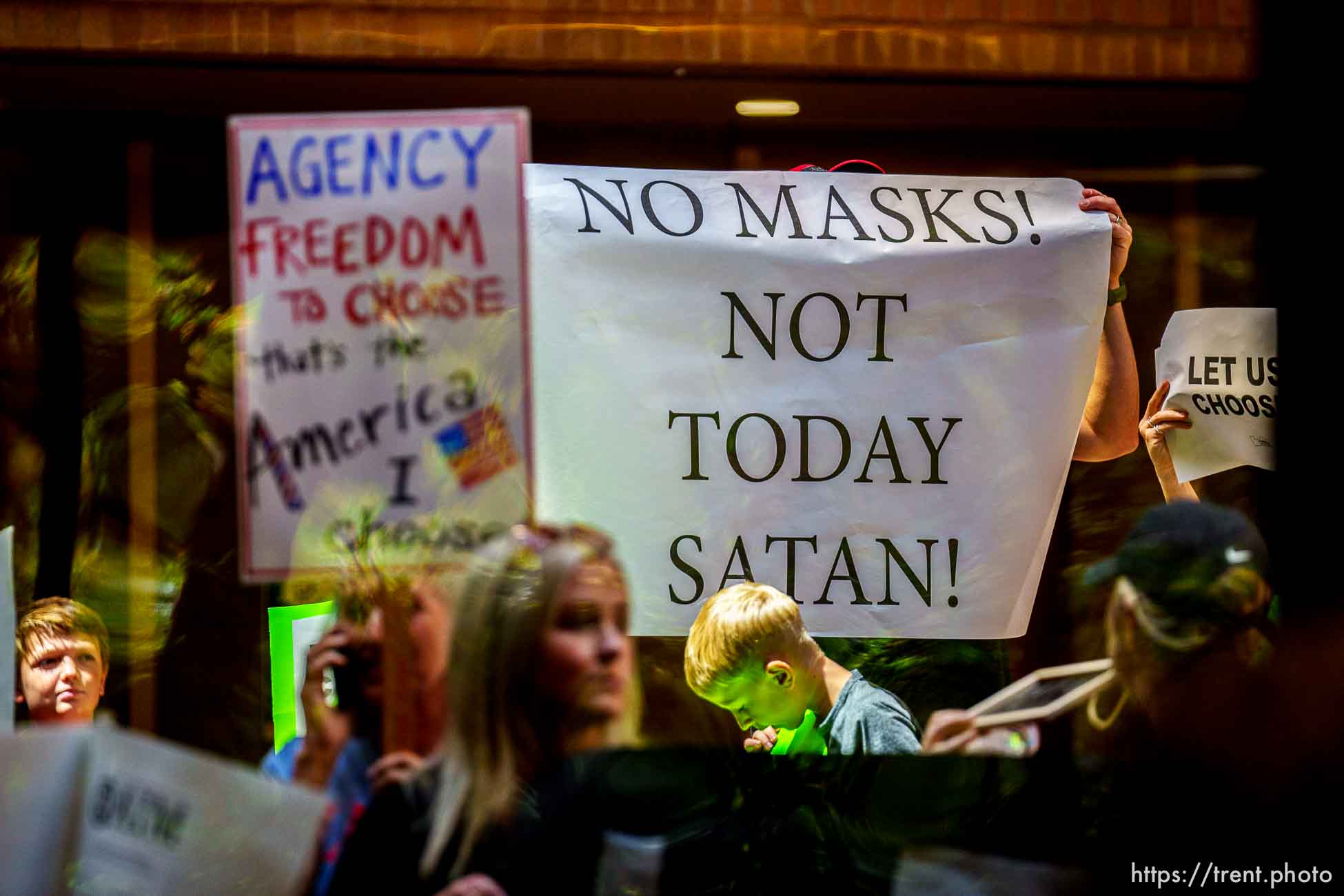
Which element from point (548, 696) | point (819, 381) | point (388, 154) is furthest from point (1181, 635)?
point (388, 154)

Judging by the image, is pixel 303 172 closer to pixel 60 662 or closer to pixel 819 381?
pixel 819 381

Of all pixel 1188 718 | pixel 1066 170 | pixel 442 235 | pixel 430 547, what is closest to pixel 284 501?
pixel 430 547

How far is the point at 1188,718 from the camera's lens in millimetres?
2631

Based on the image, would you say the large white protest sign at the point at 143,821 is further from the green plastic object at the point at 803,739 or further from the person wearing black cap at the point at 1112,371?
the person wearing black cap at the point at 1112,371

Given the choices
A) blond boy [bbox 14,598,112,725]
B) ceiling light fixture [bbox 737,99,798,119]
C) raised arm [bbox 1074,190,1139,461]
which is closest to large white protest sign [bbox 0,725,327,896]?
blond boy [bbox 14,598,112,725]

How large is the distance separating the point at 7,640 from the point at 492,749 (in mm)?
1012

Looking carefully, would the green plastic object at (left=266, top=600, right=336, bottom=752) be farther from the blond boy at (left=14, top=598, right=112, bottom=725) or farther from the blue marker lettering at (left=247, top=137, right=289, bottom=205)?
the blue marker lettering at (left=247, top=137, right=289, bottom=205)

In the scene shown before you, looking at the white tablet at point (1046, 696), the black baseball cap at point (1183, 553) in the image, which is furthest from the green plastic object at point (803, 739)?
the black baseball cap at point (1183, 553)

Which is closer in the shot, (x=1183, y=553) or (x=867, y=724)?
(x=1183, y=553)

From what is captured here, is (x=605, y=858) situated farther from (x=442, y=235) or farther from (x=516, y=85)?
(x=516, y=85)

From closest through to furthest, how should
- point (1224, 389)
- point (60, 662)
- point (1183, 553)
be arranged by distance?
point (1183, 553), point (60, 662), point (1224, 389)

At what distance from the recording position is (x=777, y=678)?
300cm

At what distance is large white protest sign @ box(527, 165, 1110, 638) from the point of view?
3.00m

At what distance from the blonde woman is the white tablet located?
29.3 inches
